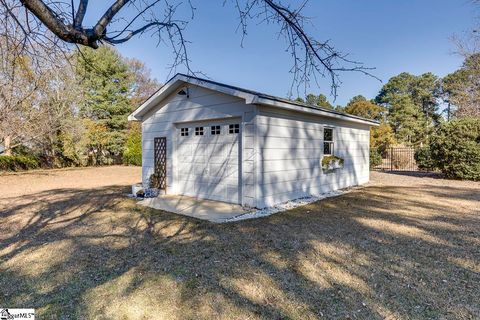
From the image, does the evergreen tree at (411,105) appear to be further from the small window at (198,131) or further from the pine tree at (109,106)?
the small window at (198,131)

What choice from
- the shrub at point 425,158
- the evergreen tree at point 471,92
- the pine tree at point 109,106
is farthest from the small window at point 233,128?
the pine tree at point 109,106

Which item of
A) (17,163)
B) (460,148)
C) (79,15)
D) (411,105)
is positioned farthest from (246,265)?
(411,105)

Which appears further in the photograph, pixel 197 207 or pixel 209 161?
pixel 209 161

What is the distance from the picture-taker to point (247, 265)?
347cm

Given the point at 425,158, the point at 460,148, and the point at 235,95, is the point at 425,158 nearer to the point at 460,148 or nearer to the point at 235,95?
the point at 460,148

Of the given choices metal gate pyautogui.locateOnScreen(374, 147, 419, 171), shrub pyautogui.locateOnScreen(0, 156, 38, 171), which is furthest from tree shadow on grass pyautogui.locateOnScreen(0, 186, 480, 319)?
shrub pyautogui.locateOnScreen(0, 156, 38, 171)

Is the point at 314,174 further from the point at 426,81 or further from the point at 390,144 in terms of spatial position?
the point at 426,81

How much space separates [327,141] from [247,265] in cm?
656

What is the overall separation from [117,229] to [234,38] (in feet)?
13.0

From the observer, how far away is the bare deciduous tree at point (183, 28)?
7.08 feet

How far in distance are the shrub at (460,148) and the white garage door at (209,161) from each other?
10.4 metres

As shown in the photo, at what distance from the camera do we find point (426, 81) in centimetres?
3553

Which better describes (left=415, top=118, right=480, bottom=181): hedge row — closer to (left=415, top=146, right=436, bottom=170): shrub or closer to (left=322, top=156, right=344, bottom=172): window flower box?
(left=415, top=146, right=436, bottom=170): shrub

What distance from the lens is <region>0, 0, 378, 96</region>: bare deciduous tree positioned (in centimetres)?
216
